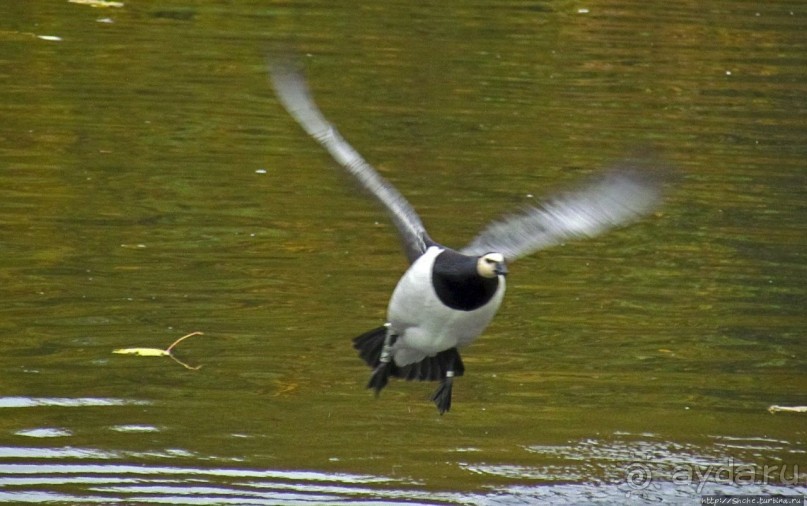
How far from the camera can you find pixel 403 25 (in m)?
17.2

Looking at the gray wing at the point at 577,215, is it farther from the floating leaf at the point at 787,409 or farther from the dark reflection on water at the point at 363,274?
the floating leaf at the point at 787,409

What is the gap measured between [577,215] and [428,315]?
730 millimetres

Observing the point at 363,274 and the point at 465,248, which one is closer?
the point at 465,248

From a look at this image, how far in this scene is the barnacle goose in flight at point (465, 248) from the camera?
630cm

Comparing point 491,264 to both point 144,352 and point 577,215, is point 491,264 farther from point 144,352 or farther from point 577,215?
point 144,352

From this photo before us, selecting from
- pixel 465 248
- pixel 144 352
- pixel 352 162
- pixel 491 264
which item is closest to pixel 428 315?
pixel 465 248

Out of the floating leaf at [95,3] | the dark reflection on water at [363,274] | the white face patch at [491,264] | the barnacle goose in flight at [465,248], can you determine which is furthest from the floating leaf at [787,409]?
the floating leaf at [95,3]

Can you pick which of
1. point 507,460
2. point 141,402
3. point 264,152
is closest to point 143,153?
point 264,152

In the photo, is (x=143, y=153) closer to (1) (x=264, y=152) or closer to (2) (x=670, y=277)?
(1) (x=264, y=152)

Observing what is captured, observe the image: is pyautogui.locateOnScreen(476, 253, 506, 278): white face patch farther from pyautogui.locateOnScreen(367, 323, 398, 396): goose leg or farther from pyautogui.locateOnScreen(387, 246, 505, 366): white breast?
pyautogui.locateOnScreen(367, 323, 398, 396): goose leg

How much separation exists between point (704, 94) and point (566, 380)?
24.6ft

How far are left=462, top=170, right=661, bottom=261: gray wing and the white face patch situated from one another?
0.42m

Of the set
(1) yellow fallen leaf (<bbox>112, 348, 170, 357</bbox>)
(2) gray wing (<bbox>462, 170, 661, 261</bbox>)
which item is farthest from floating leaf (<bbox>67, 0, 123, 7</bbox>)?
(2) gray wing (<bbox>462, 170, 661, 261</bbox>)

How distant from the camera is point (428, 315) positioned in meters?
6.48
